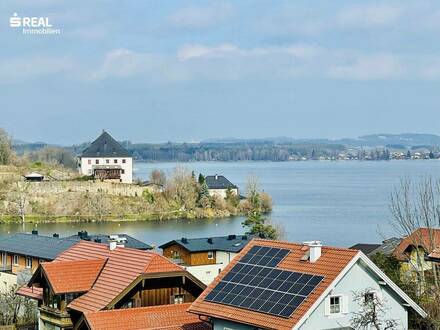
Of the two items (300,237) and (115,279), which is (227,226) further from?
(115,279)

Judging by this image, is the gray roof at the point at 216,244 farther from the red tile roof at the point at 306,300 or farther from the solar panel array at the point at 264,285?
the red tile roof at the point at 306,300

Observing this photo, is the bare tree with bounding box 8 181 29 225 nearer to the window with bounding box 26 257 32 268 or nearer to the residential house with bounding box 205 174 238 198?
the residential house with bounding box 205 174 238 198

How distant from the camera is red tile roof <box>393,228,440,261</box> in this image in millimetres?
19655

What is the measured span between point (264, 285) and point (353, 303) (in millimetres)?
1508

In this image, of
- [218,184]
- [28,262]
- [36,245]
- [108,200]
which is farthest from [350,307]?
A: [218,184]

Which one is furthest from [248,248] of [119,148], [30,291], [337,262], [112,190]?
[119,148]

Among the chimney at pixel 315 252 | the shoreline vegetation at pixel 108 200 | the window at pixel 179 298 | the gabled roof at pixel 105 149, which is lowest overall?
the shoreline vegetation at pixel 108 200

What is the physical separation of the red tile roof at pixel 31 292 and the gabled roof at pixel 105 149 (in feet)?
196

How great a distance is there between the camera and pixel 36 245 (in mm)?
24469

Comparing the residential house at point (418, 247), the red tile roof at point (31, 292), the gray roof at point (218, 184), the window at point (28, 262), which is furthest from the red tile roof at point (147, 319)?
the gray roof at point (218, 184)

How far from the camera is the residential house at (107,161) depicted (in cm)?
7712

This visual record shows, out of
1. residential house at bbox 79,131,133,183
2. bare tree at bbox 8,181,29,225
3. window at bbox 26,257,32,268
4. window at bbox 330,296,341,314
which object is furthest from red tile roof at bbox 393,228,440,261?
residential house at bbox 79,131,133,183

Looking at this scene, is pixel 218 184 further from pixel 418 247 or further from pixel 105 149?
pixel 418 247

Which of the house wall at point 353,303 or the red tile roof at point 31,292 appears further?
the red tile roof at point 31,292
